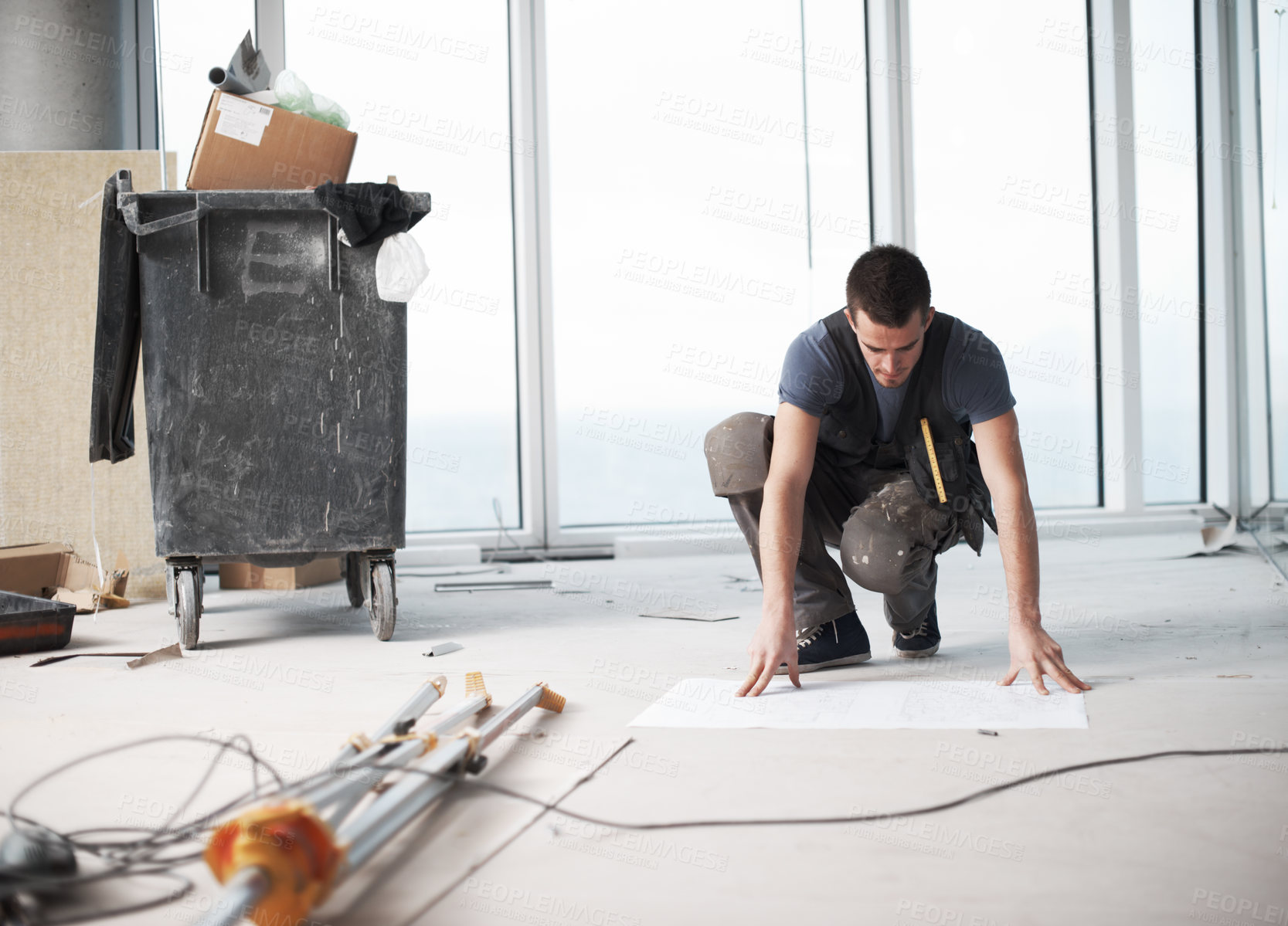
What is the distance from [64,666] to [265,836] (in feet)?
5.06

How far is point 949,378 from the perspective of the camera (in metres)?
1.73

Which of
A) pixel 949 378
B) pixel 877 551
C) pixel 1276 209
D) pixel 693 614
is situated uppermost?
pixel 1276 209

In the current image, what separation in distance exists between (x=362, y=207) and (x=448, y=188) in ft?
6.06

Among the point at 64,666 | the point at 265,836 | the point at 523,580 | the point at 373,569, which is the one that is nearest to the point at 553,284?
the point at 523,580

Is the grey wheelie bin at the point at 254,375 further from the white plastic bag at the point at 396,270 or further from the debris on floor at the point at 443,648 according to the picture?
the debris on floor at the point at 443,648

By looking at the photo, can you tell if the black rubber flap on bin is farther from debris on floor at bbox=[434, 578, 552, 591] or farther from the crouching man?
the crouching man

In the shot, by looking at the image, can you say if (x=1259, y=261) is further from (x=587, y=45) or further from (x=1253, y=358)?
(x=587, y=45)

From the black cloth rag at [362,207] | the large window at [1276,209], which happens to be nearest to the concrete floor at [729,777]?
the black cloth rag at [362,207]

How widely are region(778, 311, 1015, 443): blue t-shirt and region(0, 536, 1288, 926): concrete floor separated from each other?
1.57 feet

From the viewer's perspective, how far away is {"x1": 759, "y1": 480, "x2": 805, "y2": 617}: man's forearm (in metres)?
1.54

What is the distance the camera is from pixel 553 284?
3.93 meters

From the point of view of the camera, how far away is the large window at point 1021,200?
13.8ft

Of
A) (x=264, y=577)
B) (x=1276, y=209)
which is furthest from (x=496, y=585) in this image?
(x=1276, y=209)

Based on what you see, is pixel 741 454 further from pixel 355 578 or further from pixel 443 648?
pixel 355 578
